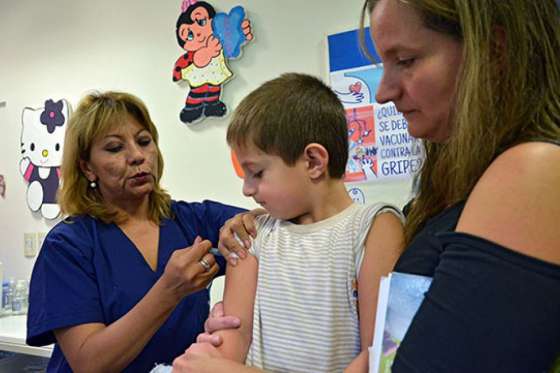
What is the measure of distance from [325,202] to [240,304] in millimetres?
251

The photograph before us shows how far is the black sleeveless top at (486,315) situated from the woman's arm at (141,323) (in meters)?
0.76

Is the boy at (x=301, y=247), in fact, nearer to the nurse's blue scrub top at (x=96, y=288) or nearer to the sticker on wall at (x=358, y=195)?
the nurse's blue scrub top at (x=96, y=288)

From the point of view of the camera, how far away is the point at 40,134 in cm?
309

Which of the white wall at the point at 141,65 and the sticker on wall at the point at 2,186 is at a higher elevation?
the white wall at the point at 141,65

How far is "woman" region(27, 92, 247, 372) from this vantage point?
Answer: 1.24m

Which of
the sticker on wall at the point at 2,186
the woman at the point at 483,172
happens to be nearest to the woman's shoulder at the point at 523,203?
the woman at the point at 483,172

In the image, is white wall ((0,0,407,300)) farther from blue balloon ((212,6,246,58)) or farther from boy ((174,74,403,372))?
boy ((174,74,403,372))

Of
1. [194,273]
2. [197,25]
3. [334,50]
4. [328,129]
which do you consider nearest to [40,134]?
[197,25]

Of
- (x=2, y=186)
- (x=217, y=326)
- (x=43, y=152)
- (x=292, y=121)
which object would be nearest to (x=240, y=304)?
(x=217, y=326)

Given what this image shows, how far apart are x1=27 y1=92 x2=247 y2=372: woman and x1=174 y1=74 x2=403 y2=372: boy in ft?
1.14

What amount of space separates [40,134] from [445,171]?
2.91 m

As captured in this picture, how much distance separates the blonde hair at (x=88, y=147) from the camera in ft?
4.94

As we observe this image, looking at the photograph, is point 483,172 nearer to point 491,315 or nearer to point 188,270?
point 491,315

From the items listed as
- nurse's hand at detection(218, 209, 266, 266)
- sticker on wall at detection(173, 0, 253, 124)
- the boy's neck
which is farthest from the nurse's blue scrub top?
sticker on wall at detection(173, 0, 253, 124)
